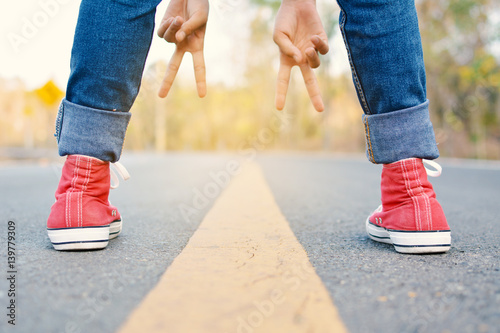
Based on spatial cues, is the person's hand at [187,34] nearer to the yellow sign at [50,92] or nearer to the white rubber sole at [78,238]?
the white rubber sole at [78,238]

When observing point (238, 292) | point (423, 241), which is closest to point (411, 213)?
point (423, 241)

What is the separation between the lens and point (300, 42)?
1.61 m

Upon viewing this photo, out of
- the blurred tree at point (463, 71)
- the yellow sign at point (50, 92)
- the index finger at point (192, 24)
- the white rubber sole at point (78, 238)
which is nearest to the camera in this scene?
the white rubber sole at point (78, 238)

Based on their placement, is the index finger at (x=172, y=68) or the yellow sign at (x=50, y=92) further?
the yellow sign at (x=50, y=92)

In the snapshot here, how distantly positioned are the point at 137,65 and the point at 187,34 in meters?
0.22

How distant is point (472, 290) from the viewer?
0.97m

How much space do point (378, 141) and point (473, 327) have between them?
796 mm

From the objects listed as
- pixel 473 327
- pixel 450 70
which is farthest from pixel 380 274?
pixel 450 70

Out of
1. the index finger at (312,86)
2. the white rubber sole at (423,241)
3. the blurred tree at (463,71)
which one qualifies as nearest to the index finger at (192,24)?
the index finger at (312,86)

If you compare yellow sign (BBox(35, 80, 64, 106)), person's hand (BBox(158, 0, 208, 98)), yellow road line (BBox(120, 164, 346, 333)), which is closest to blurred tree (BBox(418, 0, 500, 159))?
person's hand (BBox(158, 0, 208, 98))

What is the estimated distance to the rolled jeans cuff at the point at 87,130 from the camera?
139cm

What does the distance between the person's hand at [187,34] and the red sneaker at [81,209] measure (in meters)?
0.39

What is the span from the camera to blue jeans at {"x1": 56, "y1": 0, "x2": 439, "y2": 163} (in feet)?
4.52

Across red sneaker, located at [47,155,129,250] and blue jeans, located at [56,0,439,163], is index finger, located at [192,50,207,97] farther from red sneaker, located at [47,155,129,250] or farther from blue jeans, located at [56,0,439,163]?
red sneaker, located at [47,155,129,250]
